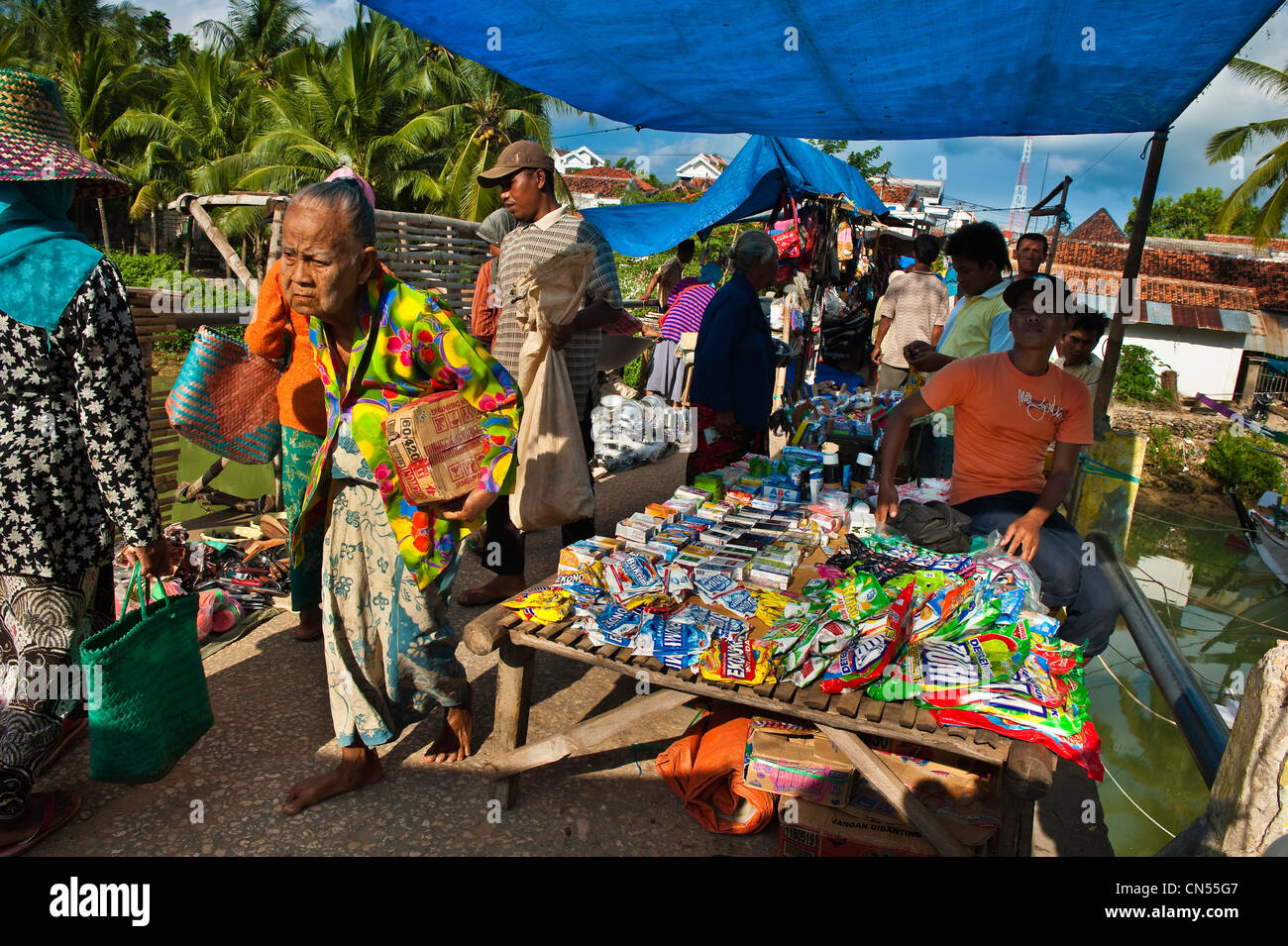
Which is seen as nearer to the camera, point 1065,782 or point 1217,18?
point 1217,18

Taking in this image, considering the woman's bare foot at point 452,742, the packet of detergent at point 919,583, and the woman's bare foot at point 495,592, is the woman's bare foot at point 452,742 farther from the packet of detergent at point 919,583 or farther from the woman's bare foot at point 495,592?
the packet of detergent at point 919,583

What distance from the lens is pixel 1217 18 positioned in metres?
2.71

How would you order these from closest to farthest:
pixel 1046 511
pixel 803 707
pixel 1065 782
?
pixel 803 707
pixel 1046 511
pixel 1065 782

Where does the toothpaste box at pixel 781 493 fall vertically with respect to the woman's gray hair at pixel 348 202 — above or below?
below

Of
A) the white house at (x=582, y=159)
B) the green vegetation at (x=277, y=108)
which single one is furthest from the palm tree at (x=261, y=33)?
the white house at (x=582, y=159)

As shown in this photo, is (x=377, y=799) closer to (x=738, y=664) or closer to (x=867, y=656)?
(x=738, y=664)

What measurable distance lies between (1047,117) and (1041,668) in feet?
11.7

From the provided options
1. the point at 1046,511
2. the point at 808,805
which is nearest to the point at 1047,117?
the point at 1046,511

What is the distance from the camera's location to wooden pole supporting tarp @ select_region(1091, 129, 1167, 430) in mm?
4367

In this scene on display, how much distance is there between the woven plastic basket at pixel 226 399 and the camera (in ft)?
10.1

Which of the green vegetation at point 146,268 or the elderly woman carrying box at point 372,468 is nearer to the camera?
the elderly woman carrying box at point 372,468

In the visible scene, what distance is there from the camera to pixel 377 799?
8.65 ft

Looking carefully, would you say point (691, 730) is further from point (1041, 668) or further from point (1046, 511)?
point (1046, 511)

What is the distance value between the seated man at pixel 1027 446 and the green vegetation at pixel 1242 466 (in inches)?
549
